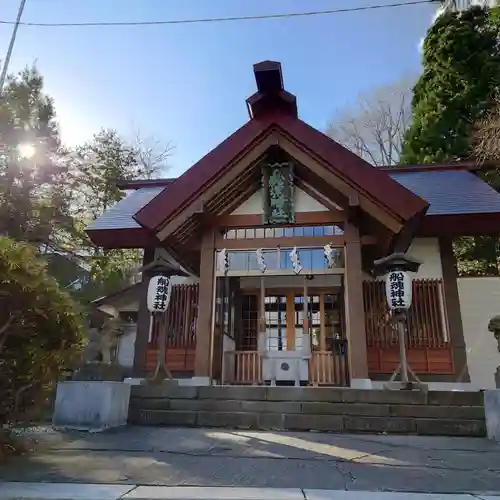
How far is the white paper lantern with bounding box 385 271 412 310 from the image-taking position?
22.7 feet

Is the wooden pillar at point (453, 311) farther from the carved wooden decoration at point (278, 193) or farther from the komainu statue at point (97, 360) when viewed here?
the komainu statue at point (97, 360)

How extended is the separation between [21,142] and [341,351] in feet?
39.0

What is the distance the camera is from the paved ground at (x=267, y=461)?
317 cm

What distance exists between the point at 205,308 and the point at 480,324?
5.86 m

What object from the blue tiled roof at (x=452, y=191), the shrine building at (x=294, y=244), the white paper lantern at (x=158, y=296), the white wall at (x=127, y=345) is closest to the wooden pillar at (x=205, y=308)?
the shrine building at (x=294, y=244)

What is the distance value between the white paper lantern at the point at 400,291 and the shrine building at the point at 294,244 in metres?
A: 0.76

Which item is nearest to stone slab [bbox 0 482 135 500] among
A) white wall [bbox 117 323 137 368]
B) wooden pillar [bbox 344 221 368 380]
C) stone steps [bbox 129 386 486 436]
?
stone steps [bbox 129 386 486 436]

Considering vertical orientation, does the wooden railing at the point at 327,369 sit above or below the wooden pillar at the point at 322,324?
below

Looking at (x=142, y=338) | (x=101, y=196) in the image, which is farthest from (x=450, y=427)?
(x=101, y=196)

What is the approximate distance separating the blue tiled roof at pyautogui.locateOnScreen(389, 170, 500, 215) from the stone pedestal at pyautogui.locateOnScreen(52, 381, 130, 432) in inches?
276

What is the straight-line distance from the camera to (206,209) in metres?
8.54

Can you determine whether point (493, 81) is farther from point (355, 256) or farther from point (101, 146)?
point (101, 146)

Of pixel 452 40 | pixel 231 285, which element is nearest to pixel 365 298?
pixel 231 285

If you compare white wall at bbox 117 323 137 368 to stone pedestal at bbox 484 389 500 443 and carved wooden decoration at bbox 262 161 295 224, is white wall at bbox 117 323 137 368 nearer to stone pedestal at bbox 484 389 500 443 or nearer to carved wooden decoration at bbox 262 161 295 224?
carved wooden decoration at bbox 262 161 295 224
